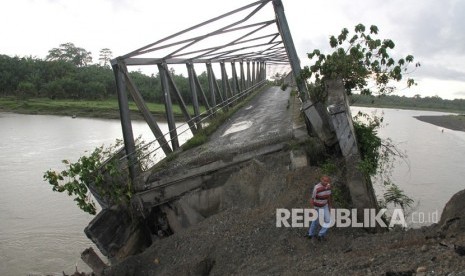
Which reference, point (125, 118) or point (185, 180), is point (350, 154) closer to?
point (185, 180)

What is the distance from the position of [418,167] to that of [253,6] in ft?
58.3

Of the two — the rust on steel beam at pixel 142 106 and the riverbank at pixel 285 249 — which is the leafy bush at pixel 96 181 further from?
the rust on steel beam at pixel 142 106

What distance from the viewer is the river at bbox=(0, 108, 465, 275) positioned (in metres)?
10.6

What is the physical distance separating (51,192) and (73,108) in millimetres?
37468

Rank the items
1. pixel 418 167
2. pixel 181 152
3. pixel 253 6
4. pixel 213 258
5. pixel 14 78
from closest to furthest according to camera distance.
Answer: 1. pixel 213 258
2. pixel 253 6
3. pixel 181 152
4. pixel 418 167
5. pixel 14 78

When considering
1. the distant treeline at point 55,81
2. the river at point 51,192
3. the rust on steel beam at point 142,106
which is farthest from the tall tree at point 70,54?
the rust on steel beam at point 142,106

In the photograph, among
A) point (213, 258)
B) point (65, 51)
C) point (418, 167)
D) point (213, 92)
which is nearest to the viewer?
point (213, 258)

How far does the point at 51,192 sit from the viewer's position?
1552 centimetres

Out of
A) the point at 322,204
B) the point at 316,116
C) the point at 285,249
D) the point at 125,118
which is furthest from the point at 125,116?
the point at 322,204

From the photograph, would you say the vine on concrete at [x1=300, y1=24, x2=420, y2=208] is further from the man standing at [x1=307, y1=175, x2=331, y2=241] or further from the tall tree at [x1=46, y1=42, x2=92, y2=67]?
the tall tree at [x1=46, y1=42, x2=92, y2=67]

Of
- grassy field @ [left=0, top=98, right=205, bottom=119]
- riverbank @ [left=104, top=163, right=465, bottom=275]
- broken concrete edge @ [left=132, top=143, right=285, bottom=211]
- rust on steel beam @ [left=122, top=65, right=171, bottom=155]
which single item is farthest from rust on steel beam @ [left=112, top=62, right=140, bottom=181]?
grassy field @ [left=0, top=98, right=205, bottom=119]

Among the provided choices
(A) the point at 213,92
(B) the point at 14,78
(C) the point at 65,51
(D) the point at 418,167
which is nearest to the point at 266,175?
(A) the point at 213,92

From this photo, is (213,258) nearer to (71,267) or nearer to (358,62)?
(358,62)

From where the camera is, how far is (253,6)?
26.2 ft
